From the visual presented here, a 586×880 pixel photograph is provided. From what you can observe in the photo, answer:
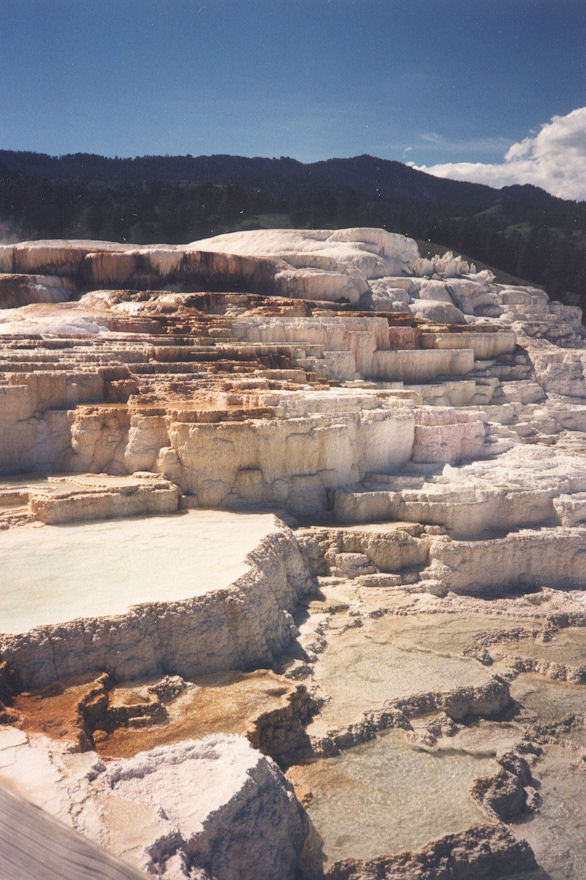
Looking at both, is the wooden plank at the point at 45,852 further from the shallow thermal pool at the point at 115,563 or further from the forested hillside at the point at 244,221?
the forested hillside at the point at 244,221

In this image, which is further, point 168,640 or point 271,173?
point 271,173

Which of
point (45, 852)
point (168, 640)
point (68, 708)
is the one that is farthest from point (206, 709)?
point (45, 852)

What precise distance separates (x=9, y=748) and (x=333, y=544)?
4352 millimetres

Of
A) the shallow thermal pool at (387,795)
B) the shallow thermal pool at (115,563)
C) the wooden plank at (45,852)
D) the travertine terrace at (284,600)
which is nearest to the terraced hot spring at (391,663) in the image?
the travertine terrace at (284,600)

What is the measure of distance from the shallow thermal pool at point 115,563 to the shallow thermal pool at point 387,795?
4.78 feet

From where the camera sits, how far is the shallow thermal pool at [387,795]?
146 inches

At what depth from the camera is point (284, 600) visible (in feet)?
19.3

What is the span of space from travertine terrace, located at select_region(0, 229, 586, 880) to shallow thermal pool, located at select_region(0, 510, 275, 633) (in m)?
0.03

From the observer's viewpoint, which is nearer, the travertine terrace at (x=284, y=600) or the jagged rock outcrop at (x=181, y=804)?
the jagged rock outcrop at (x=181, y=804)

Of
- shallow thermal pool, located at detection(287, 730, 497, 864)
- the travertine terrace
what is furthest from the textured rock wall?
shallow thermal pool, located at detection(287, 730, 497, 864)

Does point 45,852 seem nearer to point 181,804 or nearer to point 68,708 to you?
point 181,804

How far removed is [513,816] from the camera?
13.4 ft

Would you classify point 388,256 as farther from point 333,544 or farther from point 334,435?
point 333,544

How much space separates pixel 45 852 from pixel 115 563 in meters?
4.21
